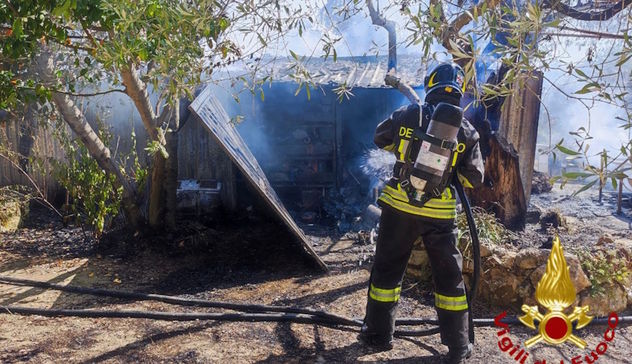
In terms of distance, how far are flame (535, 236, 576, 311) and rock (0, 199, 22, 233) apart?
24.6 feet

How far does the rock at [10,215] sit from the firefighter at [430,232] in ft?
20.3

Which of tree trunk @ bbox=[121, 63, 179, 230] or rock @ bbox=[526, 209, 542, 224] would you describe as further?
rock @ bbox=[526, 209, 542, 224]

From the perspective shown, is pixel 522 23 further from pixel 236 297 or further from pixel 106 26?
pixel 236 297

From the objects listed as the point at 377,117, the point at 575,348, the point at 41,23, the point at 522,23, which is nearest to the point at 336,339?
the point at 575,348

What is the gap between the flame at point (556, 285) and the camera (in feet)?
8.45

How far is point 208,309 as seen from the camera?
14.6 ft

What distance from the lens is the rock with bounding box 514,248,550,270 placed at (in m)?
4.39

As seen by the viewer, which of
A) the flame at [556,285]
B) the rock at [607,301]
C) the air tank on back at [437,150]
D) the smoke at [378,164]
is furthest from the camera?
the smoke at [378,164]

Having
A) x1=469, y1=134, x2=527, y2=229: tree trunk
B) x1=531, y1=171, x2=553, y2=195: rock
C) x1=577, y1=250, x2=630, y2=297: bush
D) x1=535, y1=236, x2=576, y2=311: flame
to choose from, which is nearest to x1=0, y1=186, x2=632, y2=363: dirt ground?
x1=577, y1=250, x2=630, y2=297: bush

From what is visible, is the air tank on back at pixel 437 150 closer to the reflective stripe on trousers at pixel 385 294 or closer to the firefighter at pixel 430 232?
the firefighter at pixel 430 232

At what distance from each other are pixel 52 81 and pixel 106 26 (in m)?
2.79

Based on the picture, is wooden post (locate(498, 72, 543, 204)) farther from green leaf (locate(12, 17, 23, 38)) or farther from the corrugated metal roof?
green leaf (locate(12, 17, 23, 38))

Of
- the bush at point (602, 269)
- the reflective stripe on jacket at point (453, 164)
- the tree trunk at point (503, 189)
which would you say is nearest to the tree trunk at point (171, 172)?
the reflective stripe on jacket at point (453, 164)

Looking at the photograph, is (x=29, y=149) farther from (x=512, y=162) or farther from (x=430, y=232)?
(x=512, y=162)
